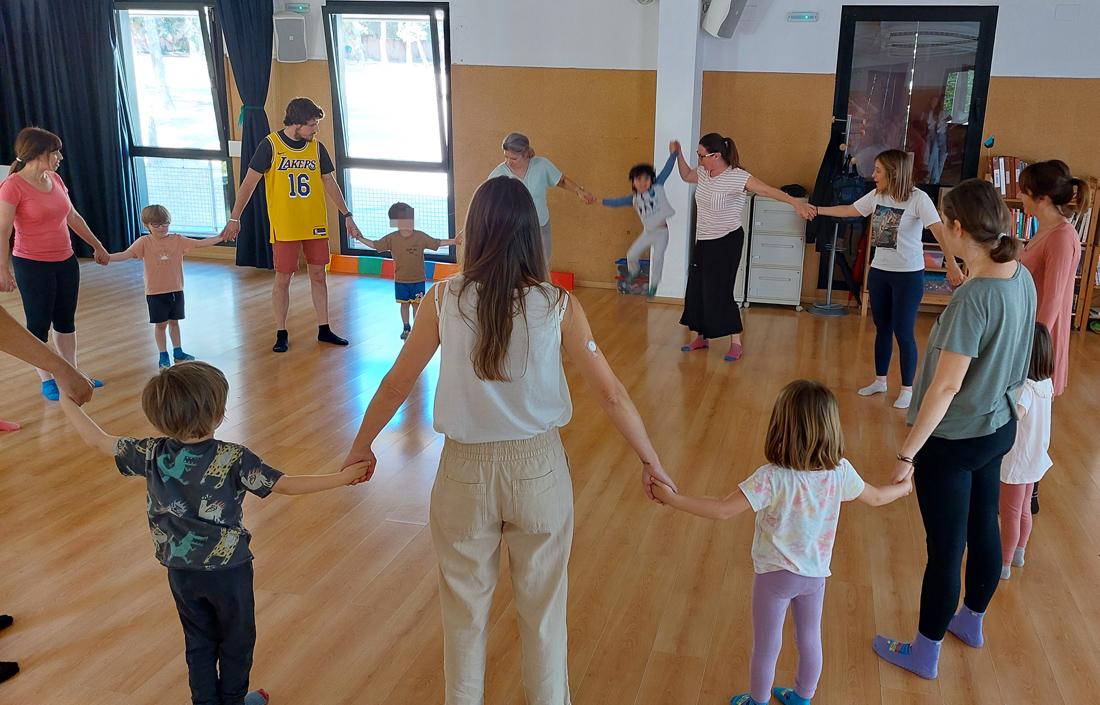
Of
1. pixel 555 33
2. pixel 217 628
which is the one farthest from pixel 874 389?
pixel 555 33

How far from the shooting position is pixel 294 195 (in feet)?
18.9

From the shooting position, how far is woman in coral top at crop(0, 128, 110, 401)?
4461 mm

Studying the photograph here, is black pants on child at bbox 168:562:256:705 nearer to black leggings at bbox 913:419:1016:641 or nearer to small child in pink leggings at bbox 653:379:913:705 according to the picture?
small child in pink leggings at bbox 653:379:913:705

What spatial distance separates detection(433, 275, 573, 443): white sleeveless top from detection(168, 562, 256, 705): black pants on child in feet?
2.15

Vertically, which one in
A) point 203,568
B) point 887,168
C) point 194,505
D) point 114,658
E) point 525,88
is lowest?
point 114,658

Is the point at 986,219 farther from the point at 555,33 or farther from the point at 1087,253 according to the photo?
the point at 555,33

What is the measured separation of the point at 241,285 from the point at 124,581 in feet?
17.6

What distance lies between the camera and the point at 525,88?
7.94 metres

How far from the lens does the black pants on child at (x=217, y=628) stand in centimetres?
204

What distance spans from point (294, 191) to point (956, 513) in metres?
4.64

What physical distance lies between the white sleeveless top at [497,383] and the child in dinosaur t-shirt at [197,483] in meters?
0.36

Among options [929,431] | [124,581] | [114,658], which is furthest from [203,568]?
[929,431]

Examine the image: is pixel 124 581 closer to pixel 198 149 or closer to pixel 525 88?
pixel 525 88

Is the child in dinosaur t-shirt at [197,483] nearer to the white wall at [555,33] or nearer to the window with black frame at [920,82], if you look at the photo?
the white wall at [555,33]
